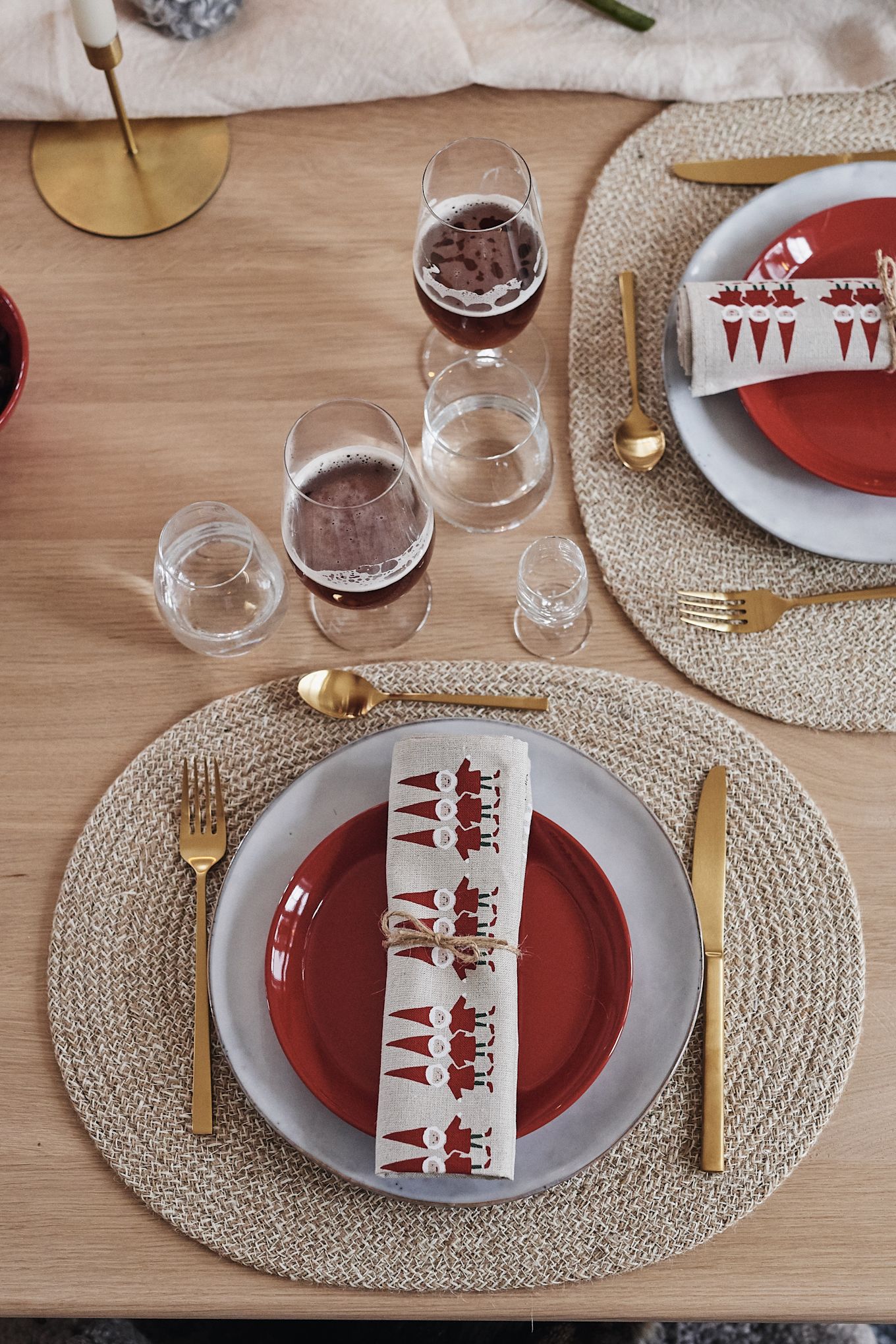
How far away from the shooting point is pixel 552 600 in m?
0.92

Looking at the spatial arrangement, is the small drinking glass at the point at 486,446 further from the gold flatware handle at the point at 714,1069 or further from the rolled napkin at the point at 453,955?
the gold flatware handle at the point at 714,1069

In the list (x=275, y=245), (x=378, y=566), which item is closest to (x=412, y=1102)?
(x=378, y=566)

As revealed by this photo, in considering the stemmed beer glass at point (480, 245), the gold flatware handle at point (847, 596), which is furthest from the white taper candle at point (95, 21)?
the gold flatware handle at point (847, 596)

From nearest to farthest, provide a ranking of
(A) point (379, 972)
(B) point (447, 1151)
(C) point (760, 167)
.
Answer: (B) point (447, 1151)
(A) point (379, 972)
(C) point (760, 167)

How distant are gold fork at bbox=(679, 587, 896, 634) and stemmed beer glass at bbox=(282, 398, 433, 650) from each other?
244 millimetres

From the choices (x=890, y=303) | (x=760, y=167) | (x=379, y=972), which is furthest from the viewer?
(x=760, y=167)

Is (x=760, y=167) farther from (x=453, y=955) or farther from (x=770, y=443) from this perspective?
(x=453, y=955)

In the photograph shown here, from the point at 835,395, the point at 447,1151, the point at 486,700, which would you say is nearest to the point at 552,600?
the point at 486,700

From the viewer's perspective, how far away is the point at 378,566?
2.67 ft

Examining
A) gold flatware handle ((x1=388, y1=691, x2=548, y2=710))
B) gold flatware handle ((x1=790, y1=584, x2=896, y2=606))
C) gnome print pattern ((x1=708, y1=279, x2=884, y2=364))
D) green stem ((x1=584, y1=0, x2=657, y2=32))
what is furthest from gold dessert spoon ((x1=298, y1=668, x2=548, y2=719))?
green stem ((x1=584, y1=0, x2=657, y2=32))

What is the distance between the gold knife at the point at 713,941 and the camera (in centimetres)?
78

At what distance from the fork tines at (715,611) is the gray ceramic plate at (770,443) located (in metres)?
0.07

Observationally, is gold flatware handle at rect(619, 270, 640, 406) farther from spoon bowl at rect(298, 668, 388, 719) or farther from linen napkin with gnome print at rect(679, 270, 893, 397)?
spoon bowl at rect(298, 668, 388, 719)

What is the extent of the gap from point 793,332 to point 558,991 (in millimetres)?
581
